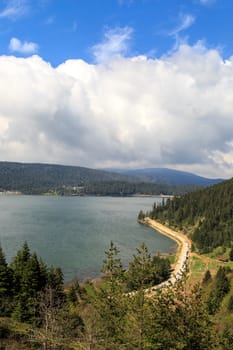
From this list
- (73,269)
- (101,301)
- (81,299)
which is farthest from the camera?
(73,269)

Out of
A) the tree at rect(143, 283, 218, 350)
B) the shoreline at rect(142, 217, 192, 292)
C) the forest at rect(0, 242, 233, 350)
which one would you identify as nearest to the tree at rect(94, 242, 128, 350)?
the forest at rect(0, 242, 233, 350)

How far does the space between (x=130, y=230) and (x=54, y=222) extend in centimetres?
3108

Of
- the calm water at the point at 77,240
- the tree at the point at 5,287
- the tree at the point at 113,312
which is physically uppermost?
the tree at the point at 113,312

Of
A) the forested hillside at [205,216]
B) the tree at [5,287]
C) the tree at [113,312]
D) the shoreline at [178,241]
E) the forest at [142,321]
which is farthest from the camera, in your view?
the forested hillside at [205,216]

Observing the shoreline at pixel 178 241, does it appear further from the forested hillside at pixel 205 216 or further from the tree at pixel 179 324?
the tree at pixel 179 324

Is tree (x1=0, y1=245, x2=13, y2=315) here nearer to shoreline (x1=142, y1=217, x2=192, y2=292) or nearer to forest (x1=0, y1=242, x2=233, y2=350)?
forest (x1=0, y1=242, x2=233, y2=350)

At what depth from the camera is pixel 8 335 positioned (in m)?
23.3

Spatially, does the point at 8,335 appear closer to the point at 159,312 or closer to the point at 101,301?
the point at 101,301

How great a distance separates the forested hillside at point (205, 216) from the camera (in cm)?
8488

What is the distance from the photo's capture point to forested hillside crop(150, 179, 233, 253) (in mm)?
84875

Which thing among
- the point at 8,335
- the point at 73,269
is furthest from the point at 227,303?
the point at 73,269

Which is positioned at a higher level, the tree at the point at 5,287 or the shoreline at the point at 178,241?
the tree at the point at 5,287

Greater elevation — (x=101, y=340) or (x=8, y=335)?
(x=101, y=340)

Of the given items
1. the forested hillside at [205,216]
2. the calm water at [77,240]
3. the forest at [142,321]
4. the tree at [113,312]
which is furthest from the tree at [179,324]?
the forested hillside at [205,216]
